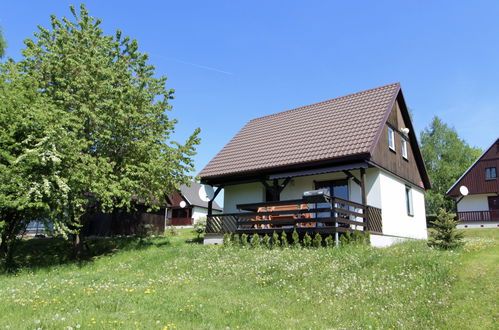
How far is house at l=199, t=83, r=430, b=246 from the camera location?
47.7 ft

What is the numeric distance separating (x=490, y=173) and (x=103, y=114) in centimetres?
3306

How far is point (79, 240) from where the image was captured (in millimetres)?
16516

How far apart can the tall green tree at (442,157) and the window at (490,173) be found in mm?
10157

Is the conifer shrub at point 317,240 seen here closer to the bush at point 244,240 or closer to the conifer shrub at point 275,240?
the conifer shrub at point 275,240

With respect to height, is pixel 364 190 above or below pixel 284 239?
above

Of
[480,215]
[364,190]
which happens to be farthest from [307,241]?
[480,215]

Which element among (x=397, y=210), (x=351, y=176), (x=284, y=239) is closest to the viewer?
(x=284, y=239)

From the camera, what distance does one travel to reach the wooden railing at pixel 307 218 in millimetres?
13320

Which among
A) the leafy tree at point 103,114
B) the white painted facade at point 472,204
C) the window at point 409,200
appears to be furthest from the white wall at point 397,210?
the white painted facade at point 472,204

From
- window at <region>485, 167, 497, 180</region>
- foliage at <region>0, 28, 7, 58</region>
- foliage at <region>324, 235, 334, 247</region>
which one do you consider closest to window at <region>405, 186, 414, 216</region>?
foliage at <region>324, 235, 334, 247</region>

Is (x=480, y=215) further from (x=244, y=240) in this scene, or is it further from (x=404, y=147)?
(x=244, y=240)

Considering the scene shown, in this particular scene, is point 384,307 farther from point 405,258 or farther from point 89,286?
point 89,286

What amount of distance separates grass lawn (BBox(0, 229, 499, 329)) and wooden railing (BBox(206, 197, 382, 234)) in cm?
162

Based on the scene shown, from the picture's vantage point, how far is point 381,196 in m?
15.8
